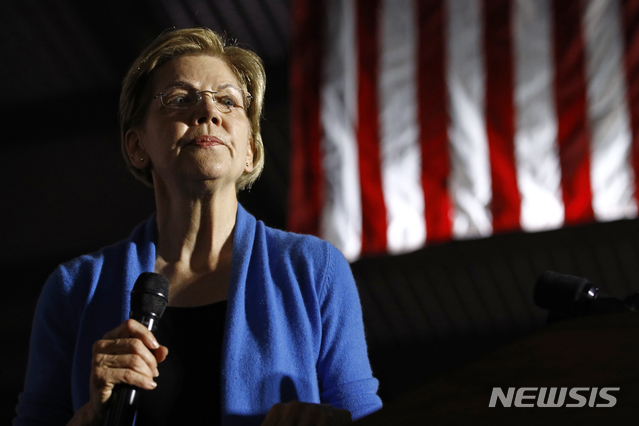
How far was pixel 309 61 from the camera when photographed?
1.81 meters

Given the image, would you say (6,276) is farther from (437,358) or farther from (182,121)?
(437,358)

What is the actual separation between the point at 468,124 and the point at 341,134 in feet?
1.17

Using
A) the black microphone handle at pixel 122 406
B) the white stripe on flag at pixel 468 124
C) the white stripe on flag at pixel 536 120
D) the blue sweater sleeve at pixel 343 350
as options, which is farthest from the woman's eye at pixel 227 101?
the white stripe on flag at pixel 536 120

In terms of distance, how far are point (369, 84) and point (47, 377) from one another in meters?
1.16

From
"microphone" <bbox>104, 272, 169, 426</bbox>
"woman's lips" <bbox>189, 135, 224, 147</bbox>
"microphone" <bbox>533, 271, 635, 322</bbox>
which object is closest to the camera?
"microphone" <bbox>533, 271, 635, 322</bbox>

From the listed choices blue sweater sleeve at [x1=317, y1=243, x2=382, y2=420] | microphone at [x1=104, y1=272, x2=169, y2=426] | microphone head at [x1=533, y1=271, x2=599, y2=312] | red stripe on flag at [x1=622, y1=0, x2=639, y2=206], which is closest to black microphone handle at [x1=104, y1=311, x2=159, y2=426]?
microphone at [x1=104, y1=272, x2=169, y2=426]

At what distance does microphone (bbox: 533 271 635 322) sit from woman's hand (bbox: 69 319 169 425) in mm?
414

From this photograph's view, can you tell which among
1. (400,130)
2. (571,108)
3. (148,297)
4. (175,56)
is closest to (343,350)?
(148,297)

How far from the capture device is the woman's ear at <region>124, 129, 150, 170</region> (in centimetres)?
116

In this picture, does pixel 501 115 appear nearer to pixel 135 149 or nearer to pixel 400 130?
pixel 400 130

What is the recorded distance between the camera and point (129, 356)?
0.69 metres

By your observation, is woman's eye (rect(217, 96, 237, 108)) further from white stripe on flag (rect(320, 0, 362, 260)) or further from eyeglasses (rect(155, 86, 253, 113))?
white stripe on flag (rect(320, 0, 362, 260))

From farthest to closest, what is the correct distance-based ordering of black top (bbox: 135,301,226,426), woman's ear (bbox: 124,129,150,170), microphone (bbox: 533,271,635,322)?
woman's ear (bbox: 124,129,150,170) < black top (bbox: 135,301,226,426) < microphone (bbox: 533,271,635,322)

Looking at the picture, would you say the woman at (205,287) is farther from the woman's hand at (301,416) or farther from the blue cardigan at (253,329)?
the woman's hand at (301,416)
